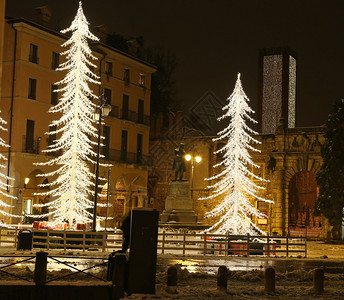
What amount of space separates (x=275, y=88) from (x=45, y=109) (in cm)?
3812

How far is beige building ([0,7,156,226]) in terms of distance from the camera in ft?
149

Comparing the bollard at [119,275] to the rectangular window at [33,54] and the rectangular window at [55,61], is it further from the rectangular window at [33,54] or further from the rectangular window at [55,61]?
the rectangular window at [55,61]

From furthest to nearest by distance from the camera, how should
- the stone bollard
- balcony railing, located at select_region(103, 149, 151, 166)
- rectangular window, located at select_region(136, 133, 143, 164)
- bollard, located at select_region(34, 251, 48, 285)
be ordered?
rectangular window, located at select_region(136, 133, 143, 164), balcony railing, located at select_region(103, 149, 151, 166), the stone bollard, bollard, located at select_region(34, 251, 48, 285)

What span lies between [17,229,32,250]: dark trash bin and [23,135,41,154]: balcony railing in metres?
20.8

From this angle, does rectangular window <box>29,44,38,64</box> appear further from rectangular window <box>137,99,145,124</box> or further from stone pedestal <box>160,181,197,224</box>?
stone pedestal <box>160,181,197,224</box>

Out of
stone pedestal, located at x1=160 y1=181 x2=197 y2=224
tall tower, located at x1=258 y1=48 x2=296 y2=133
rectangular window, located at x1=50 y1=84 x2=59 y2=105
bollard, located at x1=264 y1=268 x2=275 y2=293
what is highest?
tall tower, located at x1=258 y1=48 x2=296 y2=133

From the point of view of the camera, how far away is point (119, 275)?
1320cm

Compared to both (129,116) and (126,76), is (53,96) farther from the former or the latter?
(126,76)

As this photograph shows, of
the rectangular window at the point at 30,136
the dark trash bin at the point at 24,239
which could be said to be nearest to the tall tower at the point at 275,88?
the rectangular window at the point at 30,136

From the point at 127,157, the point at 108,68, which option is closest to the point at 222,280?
the point at 108,68

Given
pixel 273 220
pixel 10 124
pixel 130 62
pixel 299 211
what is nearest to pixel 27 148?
pixel 10 124

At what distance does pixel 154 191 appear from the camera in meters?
60.1

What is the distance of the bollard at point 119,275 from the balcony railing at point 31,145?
3344 centimetres

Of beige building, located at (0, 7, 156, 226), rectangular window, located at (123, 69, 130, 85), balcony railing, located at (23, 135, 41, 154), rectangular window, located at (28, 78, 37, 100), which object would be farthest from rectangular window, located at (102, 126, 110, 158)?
rectangular window, located at (28, 78, 37, 100)
